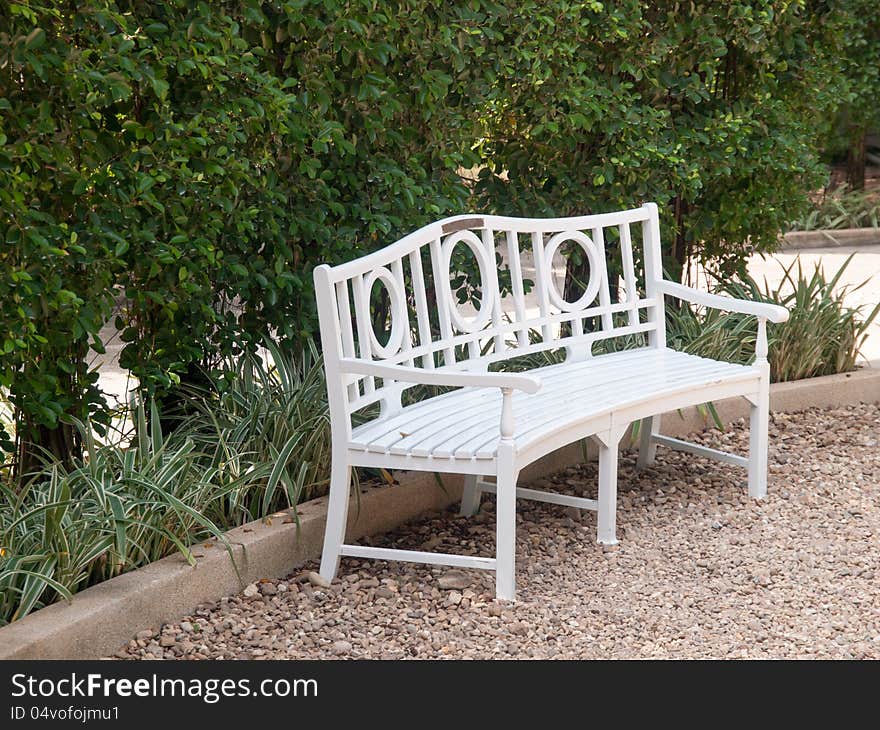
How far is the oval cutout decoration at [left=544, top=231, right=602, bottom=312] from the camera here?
4895 mm

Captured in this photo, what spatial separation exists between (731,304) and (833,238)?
8.39m

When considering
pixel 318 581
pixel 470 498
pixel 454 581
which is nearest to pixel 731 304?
pixel 470 498

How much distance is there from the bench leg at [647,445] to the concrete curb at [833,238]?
26.2ft

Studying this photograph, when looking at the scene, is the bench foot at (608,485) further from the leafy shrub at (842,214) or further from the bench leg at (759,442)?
the leafy shrub at (842,214)

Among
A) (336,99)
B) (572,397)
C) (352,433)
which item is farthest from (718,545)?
(336,99)

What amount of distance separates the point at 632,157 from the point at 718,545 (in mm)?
2088

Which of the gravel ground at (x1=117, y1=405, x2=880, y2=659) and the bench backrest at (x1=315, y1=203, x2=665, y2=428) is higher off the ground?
the bench backrest at (x1=315, y1=203, x2=665, y2=428)

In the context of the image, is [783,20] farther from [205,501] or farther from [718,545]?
[205,501]

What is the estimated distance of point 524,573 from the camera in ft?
13.7

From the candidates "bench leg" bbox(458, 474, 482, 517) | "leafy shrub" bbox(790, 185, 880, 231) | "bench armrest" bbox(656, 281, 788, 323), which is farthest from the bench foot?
"leafy shrub" bbox(790, 185, 880, 231)

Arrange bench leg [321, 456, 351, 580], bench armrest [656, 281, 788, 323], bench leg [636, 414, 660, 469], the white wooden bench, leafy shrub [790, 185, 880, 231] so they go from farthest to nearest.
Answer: leafy shrub [790, 185, 880, 231] < bench leg [636, 414, 660, 469] < bench armrest [656, 281, 788, 323] < bench leg [321, 456, 351, 580] < the white wooden bench

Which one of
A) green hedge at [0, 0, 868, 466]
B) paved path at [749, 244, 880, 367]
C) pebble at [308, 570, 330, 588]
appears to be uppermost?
green hedge at [0, 0, 868, 466]

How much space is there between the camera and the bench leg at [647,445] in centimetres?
532

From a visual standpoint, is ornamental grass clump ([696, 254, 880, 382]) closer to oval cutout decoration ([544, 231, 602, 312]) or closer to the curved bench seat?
the curved bench seat
